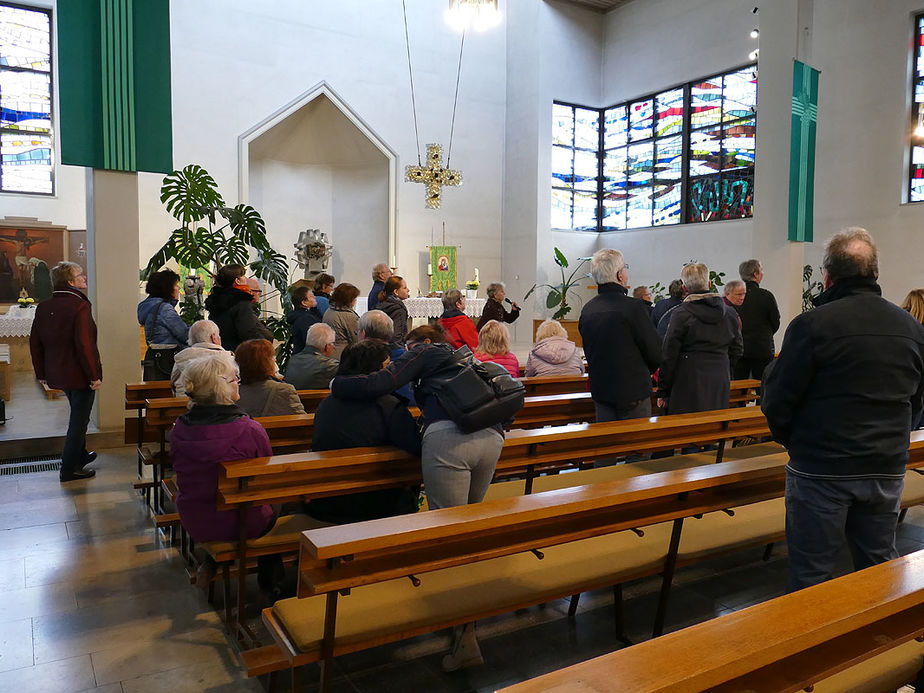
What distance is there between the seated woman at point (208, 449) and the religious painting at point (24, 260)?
8737 mm

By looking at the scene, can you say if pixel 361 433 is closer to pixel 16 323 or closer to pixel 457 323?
pixel 457 323

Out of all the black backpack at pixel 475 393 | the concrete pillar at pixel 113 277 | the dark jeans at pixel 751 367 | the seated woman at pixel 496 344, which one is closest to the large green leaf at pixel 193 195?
the concrete pillar at pixel 113 277

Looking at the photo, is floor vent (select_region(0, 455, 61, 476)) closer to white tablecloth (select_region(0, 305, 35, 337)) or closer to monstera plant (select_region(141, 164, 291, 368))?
monstera plant (select_region(141, 164, 291, 368))

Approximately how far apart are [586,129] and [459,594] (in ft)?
44.0

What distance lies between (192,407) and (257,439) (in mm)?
283

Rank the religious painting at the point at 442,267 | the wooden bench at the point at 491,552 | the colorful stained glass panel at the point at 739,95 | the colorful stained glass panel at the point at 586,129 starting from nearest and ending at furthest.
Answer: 1. the wooden bench at the point at 491,552
2. the colorful stained glass panel at the point at 739,95
3. the religious painting at the point at 442,267
4. the colorful stained glass panel at the point at 586,129

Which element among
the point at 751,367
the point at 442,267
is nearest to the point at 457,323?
the point at 751,367

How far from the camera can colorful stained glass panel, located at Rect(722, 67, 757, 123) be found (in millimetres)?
11836

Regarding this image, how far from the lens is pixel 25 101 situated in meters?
10.9

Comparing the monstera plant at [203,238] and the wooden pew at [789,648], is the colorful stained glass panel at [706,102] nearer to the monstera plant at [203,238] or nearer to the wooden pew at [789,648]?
the monstera plant at [203,238]

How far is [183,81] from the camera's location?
1087 centimetres

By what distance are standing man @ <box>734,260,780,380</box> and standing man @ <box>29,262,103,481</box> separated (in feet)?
15.9

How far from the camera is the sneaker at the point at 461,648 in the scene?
2.46 m

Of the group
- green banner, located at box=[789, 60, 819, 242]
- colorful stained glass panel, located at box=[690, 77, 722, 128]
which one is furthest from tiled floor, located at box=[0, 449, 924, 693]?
colorful stained glass panel, located at box=[690, 77, 722, 128]
